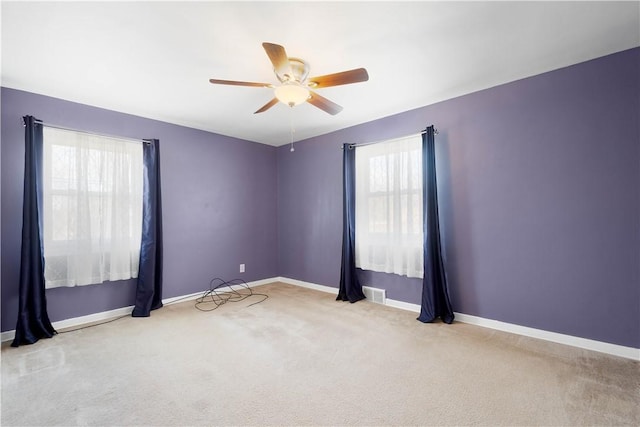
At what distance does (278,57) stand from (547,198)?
99.4 inches

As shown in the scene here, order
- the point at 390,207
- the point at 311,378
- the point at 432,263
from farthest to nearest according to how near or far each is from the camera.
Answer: the point at 390,207
the point at 432,263
the point at 311,378

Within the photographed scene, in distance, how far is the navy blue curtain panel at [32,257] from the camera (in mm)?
2588

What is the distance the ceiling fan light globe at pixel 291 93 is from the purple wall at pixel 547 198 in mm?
1671

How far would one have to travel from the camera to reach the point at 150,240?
3.39 meters

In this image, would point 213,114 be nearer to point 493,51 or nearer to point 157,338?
point 157,338

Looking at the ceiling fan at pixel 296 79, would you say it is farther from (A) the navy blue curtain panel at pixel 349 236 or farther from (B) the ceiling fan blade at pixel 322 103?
(A) the navy blue curtain panel at pixel 349 236

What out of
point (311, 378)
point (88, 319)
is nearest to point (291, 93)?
point (311, 378)

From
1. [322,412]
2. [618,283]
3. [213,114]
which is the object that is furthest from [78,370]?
[618,283]

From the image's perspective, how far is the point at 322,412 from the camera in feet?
5.42

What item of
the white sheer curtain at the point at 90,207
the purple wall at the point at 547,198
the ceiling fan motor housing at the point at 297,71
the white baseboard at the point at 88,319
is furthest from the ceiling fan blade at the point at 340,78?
the white baseboard at the point at 88,319

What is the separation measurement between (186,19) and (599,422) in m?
3.33

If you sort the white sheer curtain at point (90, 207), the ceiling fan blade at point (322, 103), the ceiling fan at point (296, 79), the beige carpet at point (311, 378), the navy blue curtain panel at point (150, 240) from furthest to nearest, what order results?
the navy blue curtain panel at point (150, 240), the white sheer curtain at point (90, 207), the ceiling fan blade at point (322, 103), the ceiling fan at point (296, 79), the beige carpet at point (311, 378)

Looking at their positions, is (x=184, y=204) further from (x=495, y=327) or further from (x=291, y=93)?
(x=495, y=327)

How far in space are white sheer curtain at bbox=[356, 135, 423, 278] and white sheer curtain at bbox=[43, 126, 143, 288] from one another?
2712mm
